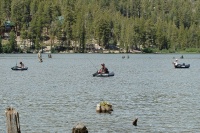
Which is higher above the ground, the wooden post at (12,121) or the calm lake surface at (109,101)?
the wooden post at (12,121)

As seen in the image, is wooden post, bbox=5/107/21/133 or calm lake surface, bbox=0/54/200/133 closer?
wooden post, bbox=5/107/21/133

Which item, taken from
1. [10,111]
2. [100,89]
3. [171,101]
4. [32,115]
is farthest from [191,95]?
[10,111]

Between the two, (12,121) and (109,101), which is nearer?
(12,121)

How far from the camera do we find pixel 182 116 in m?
46.5

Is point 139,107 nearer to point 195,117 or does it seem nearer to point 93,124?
point 195,117

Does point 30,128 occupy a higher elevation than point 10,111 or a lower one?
lower

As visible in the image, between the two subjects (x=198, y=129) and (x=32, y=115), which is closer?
(x=198, y=129)

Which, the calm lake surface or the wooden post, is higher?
the wooden post

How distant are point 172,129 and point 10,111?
16.3 metres

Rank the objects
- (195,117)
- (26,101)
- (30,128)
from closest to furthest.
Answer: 1. (30,128)
2. (195,117)
3. (26,101)

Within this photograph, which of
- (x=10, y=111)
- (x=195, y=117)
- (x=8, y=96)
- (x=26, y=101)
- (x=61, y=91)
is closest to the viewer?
(x=10, y=111)

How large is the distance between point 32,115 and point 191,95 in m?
23.9

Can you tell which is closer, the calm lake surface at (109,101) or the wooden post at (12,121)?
the wooden post at (12,121)

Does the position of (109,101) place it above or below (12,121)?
below
